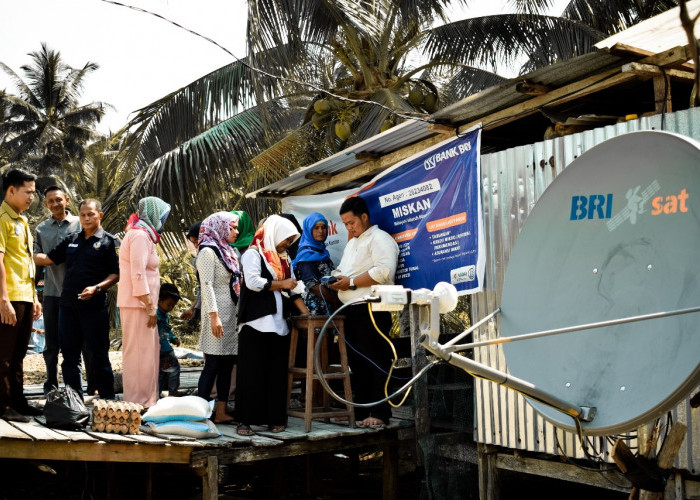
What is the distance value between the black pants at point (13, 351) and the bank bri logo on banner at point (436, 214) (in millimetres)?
3114

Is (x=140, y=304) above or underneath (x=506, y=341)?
above

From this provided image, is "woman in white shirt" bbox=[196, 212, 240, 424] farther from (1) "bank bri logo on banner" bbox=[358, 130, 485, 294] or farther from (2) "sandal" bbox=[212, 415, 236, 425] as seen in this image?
(1) "bank bri logo on banner" bbox=[358, 130, 485, 294]

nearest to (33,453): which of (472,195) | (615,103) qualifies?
(472,195)

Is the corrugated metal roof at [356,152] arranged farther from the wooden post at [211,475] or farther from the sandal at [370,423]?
the wooden post at [211,475]

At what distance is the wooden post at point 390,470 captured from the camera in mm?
6449

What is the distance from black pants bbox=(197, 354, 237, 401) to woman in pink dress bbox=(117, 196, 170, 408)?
0.45 m

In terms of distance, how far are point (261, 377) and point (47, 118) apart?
40790 mm

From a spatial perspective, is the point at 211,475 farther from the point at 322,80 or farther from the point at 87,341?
the point at 322,80

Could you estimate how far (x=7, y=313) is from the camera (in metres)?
5.23

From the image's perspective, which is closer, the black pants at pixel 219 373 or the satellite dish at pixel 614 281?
the satellite dish at pixel 614 281

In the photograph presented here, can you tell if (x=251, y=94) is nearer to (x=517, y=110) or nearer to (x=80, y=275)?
(x=80, y=275)

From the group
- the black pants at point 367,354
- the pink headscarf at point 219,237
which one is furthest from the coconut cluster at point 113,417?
the black pants at point 367,354

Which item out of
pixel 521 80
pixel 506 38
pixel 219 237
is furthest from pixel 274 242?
pixel 506 38

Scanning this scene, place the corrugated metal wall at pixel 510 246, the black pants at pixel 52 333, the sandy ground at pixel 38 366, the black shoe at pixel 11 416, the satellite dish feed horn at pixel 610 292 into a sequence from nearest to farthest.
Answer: the satellite dish feed horn at pixel 610 292 < the corrugated metal wall at pixel 510 246 < the black shoe at pixel 11 416 < the black pants at pixel 52 333 < the sandy ground at pixel 38 366
